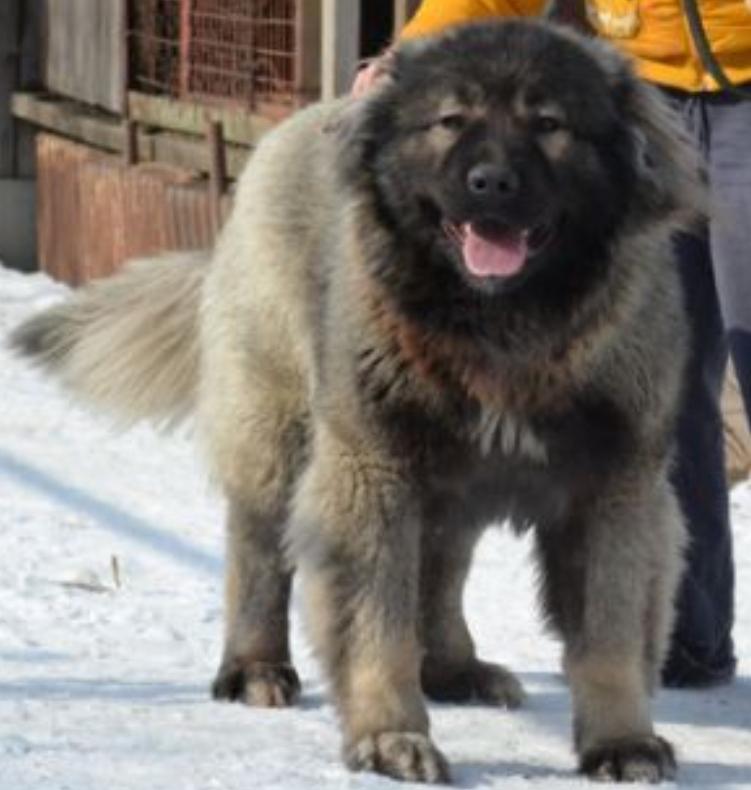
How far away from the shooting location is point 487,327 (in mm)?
5242

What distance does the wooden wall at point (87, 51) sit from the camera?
1441 cm

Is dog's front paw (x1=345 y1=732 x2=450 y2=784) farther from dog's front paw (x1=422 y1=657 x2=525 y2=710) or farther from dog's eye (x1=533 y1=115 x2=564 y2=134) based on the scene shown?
dog's eye (x1=533 y1=115 x2=564 y2=134)

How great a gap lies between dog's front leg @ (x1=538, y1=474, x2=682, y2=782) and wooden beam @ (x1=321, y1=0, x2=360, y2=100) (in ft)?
19.1

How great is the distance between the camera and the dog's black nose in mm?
5023

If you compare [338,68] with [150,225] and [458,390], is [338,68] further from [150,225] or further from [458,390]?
[458,390]

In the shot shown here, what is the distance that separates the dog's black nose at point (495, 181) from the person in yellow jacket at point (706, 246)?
0.61 meters

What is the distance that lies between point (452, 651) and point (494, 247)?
135 cm

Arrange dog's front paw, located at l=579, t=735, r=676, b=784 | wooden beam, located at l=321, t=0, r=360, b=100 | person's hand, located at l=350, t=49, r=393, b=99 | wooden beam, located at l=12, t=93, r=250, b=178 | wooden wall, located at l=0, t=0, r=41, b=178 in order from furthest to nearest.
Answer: wooden wall, located at l=0, t=0, r=41, b=178
wooden beam, located at l=12, t=93, r=250, b=178
wooden beam, located at l=321, t=0, r=360, b=100
person's hand, located at l=350, t=49, r=393, b=99
dog's front paw, located at l=579, t=735, r=676, b=784

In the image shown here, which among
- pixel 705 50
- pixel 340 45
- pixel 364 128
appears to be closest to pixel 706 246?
pixel 705 50

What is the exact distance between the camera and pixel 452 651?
618 centimetres

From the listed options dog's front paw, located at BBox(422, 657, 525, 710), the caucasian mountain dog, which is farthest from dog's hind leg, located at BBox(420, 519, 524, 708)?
the caucasian mountain dog

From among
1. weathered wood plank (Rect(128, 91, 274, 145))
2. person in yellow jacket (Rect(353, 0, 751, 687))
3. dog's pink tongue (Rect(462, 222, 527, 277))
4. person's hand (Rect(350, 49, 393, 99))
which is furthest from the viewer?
weathered wood plank (Rect(128, 91, 274, 145))

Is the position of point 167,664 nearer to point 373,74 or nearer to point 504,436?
point 504,436

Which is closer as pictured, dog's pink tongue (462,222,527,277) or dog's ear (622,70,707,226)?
dog's pink tongue (462,222,527,277)
